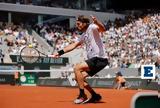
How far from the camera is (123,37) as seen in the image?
36031 millimetres

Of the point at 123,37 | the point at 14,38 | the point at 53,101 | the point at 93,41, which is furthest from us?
the point at 14,38

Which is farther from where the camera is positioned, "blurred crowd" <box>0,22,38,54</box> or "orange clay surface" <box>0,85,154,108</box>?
"blurred crowd" <box>0,22,38,54</box>

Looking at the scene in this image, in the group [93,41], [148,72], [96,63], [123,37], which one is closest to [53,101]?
[96,63]

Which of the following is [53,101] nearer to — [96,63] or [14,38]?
[96,63]

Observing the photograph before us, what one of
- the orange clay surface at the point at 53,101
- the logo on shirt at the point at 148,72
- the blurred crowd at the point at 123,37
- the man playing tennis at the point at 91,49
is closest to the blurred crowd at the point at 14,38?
the blurred crowd at the point at 123,37

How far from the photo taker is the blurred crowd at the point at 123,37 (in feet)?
102

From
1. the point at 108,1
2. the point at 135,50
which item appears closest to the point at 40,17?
the point at 108,1

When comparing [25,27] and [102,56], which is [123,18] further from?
[102,56]

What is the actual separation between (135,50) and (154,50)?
229cm

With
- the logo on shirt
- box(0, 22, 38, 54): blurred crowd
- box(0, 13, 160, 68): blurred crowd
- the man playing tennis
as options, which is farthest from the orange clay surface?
box(0, 22, 38, 54): blurred crowd

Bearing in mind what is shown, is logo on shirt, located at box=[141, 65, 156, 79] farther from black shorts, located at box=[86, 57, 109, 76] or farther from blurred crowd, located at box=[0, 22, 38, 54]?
blurred crowd, located at box=[0, 22, 38, 54]

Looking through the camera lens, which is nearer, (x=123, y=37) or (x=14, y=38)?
(x=123, y=37)

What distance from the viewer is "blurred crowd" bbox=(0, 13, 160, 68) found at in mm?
31003

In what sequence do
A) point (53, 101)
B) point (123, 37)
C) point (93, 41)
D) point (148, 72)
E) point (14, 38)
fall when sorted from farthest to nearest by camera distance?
point (14, 38)
point (123, 37)
point (148, 72)
point (53, 101)
point (93, 41)
